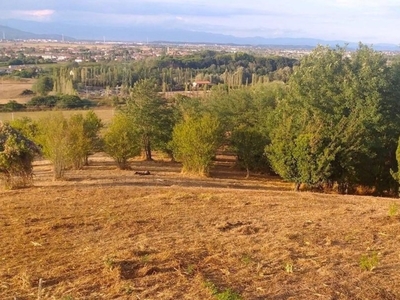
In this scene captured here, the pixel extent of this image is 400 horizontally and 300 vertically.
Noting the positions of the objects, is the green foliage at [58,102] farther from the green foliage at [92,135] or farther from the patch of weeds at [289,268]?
the patch of weeds at [289,268]

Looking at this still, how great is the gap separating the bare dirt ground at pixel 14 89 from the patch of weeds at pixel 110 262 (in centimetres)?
5835

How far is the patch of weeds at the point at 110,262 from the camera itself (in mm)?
8414

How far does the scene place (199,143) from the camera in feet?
87.9

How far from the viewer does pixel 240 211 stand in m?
13.4

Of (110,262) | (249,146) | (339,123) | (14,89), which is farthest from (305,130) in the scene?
(14,89)

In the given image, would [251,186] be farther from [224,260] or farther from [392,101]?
[224,260]

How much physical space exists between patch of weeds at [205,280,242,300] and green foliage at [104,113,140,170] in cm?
2039

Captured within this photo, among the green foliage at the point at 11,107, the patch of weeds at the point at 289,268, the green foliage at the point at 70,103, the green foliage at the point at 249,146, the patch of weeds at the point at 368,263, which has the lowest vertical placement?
the green foliage at the point at 11,107

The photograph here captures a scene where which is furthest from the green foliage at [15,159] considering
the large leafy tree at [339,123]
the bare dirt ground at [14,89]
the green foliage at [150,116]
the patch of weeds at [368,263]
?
the bare dirt ground at [14,89]

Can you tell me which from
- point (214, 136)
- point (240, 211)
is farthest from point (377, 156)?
point (240, 211)

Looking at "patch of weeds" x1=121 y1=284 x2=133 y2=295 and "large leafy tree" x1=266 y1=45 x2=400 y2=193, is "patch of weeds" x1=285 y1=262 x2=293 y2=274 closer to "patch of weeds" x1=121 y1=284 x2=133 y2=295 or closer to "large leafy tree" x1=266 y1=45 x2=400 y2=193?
"patch of weeds" x1=121 y1=284 x2=133 y2=295

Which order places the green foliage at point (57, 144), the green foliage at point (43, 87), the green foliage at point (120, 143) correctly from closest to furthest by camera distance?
the green foliage at point (57, 144), the green foliage at point (120, 143), the green foliage at point (43, 87)

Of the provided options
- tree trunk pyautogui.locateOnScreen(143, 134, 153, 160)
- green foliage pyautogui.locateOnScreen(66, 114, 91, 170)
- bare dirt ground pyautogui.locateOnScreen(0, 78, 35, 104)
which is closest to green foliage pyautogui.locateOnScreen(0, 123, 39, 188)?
green foliage pyautogui.locateOnScreen(66, 114, 91, 170)

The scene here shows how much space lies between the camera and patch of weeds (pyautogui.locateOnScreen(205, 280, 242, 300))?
22.7ft
